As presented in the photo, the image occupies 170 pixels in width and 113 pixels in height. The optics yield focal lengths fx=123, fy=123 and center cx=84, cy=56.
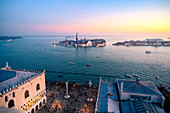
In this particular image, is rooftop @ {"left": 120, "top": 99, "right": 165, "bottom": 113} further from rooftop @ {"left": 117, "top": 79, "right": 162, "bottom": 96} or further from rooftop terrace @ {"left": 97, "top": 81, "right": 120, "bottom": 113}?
rooftop @ {"left": 117, "top": 79, "right": 162, "bottom": 96}

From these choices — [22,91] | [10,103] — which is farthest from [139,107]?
[10,103]

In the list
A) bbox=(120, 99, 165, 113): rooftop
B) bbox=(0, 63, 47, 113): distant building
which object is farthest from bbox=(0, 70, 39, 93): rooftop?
bbox=(120, 99, 165, 113): rooftop

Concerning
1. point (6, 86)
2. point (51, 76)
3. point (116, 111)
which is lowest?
point (51, 76)

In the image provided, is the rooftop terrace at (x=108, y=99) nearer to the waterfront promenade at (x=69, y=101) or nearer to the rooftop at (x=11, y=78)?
the waterfront promenade at (x=69, y=101)

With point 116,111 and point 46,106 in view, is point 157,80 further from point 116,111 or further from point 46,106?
point 46,106

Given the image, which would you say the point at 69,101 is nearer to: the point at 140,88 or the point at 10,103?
the point at 10,103

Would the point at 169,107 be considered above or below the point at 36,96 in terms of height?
below

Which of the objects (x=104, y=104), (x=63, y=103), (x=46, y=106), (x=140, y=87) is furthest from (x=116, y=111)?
(x=46, y=106)

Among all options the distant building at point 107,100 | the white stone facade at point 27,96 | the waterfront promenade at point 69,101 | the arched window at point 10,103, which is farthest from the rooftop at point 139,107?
the arched window at point 10,103
